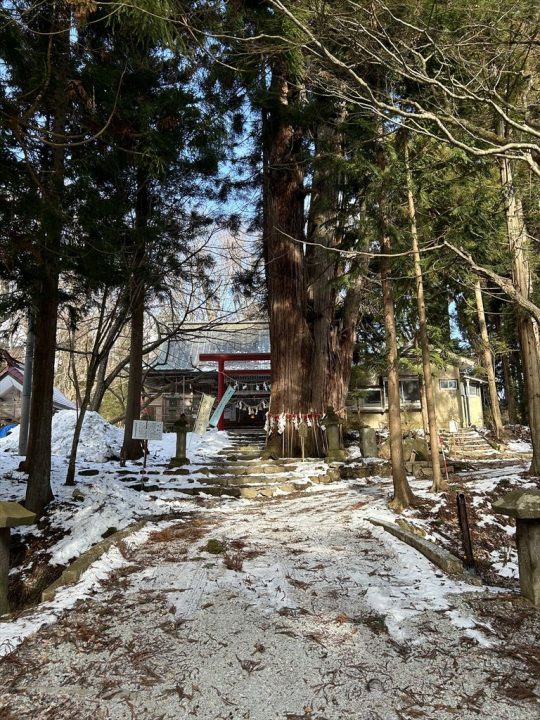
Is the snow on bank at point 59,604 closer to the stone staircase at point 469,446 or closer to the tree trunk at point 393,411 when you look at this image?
the tree trunk at point 393,411

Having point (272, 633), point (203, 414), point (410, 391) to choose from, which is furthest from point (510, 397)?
point (272, 633)

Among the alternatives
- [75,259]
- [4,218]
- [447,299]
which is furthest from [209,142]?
[447,299]

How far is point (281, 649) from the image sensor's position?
9.61 ft

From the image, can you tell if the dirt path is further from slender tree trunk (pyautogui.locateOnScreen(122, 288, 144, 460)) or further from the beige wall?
the beige wall

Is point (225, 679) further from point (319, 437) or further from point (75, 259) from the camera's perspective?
point (319, 437)

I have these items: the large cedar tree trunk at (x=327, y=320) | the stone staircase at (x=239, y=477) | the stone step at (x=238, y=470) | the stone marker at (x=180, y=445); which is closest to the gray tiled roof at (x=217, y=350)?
the large cedar tree trunk at (x=327, y=320)

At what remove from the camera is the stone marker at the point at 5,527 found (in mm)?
3549

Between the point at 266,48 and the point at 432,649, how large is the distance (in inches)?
245

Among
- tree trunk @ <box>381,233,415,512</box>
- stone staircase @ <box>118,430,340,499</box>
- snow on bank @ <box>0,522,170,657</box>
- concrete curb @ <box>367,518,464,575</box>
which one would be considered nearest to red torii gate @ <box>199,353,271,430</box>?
stone staircase @ <box>118,430,340,499</box>

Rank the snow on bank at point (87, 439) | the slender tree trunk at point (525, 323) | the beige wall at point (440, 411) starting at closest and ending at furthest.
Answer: the slender tree trunk at point (525, 323)
the snow on bank at point (87, 439)
the beige wall at point (440, 411)

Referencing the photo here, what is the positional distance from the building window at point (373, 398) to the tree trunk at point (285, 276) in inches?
391

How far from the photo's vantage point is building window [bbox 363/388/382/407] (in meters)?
23.1

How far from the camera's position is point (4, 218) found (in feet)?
18.4

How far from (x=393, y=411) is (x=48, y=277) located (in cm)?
559
